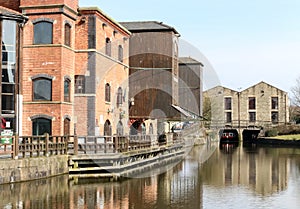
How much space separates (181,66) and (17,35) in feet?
98.6

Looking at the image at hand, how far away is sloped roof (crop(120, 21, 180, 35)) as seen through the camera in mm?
35875

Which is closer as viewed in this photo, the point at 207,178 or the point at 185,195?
the point at 185,195

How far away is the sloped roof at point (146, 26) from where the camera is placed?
35875 millimetres

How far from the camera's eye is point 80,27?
27703 mm

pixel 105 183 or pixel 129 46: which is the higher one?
pixel 129 46

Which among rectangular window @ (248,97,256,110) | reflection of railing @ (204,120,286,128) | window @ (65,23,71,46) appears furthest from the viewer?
rectangular window @ (248,97,256,110)

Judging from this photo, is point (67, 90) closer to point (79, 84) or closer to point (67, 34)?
point (79, 84)

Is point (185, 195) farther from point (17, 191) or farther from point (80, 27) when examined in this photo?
point (80, 27)

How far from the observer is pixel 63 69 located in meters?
25.9

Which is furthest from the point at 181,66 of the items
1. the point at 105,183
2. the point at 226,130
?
the point at 105,183

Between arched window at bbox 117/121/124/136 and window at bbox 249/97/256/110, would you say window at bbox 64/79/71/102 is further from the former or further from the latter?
window at bbox 249/97/256/110

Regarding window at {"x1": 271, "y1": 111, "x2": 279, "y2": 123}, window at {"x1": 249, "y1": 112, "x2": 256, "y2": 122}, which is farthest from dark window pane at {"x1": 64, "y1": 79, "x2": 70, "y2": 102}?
window at {"x1": 271, "y1": 111, "x2": 279, "y2": 123}

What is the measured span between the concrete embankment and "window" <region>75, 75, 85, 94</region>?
6439 mm

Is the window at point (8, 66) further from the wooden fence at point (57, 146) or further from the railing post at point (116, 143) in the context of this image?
the railing post at point (116, 143)
